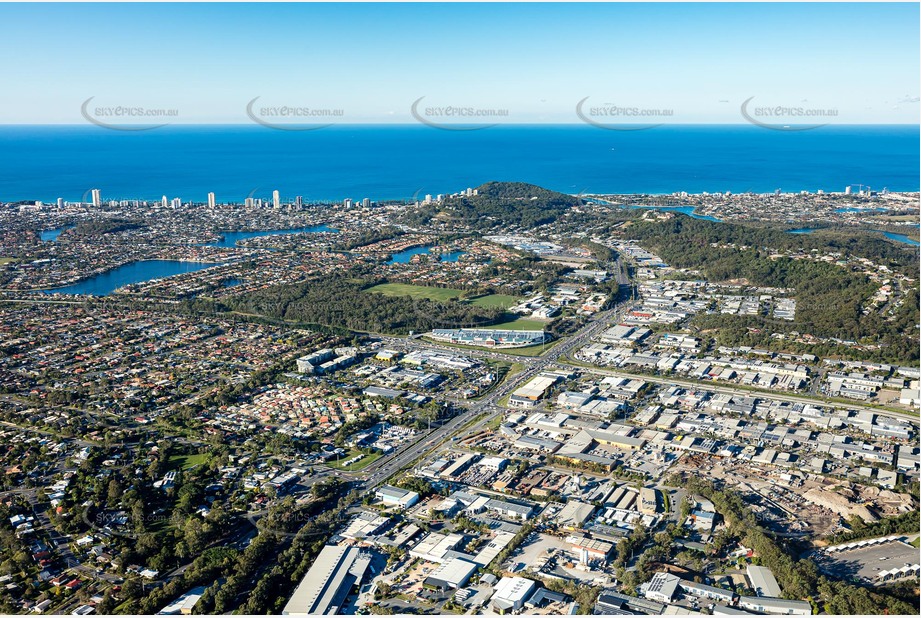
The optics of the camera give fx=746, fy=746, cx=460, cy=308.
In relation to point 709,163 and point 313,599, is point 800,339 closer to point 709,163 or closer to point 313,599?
point 313,599

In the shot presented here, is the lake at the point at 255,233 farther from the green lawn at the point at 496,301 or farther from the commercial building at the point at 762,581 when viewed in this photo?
the commercial building at the point at 762,581

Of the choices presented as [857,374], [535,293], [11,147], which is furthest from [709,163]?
[11,147]

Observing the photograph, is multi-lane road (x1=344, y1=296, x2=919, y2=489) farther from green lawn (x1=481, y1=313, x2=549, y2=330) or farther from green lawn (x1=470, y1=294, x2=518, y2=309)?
green lawn (x1=470, y1=294, x2=518, y2=309)

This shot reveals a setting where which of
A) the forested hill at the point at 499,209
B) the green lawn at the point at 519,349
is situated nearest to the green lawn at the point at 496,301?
the green lawn at the point at 519,349

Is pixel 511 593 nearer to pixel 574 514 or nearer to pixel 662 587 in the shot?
pixel 662 587

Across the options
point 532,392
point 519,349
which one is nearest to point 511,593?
point 532,392

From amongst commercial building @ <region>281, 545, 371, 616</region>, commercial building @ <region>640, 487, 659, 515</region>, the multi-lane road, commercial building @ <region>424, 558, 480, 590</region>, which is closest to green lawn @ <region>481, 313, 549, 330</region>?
the multi-lane road
